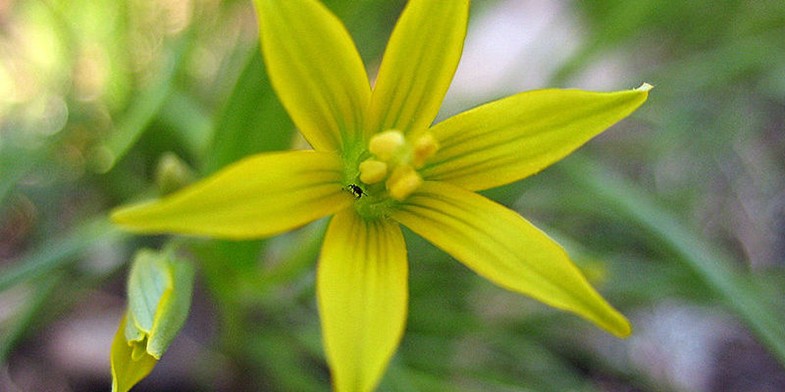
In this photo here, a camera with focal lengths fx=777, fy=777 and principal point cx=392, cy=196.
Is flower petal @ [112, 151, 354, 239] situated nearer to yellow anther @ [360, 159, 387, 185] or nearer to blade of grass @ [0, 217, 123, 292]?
yellow anther @ [360, 159, 387, 185]

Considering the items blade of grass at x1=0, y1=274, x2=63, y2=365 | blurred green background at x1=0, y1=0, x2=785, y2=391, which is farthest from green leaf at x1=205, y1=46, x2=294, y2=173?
blade of grass at x1=0, y1=274, x2=63, y2=365

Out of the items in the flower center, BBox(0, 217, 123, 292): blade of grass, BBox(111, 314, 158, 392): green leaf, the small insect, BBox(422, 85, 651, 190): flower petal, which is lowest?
BBox(111, 314, 158, 392): green leaf

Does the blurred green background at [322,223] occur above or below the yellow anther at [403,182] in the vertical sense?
above

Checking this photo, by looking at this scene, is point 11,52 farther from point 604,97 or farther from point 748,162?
point 748,162

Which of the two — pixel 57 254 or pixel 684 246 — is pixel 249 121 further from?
pixel 684 246

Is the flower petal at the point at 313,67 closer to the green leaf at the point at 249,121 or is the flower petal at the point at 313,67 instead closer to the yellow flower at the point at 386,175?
the yellow flower at the point at 386,175

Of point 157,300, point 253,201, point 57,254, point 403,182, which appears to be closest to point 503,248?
point 403,182

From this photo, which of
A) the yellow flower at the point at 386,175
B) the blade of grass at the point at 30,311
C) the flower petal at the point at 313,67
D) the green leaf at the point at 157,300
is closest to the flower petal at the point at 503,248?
the yellow flower at the point at 386,175

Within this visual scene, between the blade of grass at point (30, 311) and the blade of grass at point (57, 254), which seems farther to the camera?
the blade of grass at point (30, 311)
